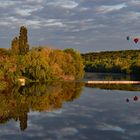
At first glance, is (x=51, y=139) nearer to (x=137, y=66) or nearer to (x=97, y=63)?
(x=137, y=66)

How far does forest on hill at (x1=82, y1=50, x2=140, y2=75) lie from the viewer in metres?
Result: 94.8

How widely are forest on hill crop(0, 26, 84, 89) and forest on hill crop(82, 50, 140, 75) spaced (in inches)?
922

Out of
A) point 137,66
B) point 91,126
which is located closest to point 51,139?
point 91,126

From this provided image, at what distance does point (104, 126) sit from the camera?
2608 cm

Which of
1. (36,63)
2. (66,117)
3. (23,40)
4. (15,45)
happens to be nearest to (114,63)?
(15,45)

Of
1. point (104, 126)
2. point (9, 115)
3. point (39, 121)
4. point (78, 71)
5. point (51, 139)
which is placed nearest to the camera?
point (51, 139)

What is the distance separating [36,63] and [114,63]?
50465mm

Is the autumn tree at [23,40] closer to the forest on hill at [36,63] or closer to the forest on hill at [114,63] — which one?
the forest on hill at [36,63]

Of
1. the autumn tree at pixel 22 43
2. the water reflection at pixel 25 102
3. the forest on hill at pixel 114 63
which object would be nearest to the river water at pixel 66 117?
the water reflection at pixel 25 102

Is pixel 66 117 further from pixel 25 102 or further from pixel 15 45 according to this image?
pixel 15 45

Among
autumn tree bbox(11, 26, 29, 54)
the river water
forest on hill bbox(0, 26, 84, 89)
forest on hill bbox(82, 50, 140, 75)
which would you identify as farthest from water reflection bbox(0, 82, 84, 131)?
forest on hill bbox(82, 50, 140, 75)

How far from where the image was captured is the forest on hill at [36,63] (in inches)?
2168

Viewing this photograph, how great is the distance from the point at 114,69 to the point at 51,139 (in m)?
88.3

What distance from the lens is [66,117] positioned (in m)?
30.2
